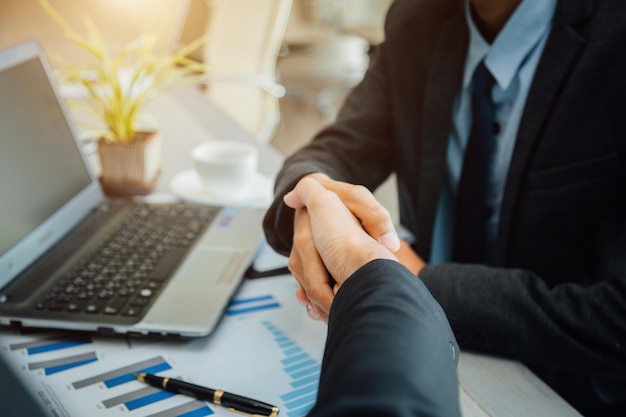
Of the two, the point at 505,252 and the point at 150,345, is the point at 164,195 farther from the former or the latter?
the point at 505,252

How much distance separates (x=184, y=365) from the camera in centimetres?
67

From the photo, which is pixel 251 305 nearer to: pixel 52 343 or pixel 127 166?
pixel 52 343

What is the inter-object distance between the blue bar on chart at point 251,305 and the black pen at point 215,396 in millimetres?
159

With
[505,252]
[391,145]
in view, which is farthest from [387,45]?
[505,252]

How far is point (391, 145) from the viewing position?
3.80 ft

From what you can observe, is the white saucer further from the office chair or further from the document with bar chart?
the office chair

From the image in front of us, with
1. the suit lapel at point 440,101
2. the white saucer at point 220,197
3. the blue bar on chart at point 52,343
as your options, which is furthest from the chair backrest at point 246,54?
the blue bar on chart at point 52,343

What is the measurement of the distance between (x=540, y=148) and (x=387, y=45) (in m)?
0.38

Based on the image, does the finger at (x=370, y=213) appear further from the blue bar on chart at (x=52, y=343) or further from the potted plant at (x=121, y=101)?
the potted plant at (x=121, y=101)

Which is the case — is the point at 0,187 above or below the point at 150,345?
above

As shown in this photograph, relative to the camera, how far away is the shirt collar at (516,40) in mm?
890

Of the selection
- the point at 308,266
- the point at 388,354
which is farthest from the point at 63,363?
the point at 388,354

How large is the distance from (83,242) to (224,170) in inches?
11.3

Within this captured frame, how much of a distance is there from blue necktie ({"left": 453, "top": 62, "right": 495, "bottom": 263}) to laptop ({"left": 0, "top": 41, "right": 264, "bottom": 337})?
363 mm
